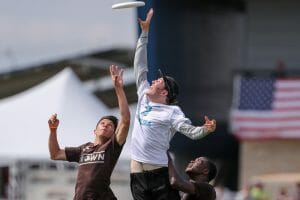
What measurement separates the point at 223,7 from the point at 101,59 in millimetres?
9477

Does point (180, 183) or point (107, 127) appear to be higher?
point (107, 127)

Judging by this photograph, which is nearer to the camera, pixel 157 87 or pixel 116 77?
pixel 116 77

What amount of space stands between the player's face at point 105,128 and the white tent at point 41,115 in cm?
874

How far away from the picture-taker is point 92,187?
328 inches

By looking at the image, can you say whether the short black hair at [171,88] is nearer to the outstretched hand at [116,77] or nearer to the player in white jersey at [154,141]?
the player in white jersey at [154,141]

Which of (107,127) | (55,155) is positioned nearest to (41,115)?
(55,155)

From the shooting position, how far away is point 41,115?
17.9m

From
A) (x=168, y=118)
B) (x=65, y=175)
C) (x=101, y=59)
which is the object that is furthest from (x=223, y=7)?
(x=168, y=118)

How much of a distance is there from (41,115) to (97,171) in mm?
9679

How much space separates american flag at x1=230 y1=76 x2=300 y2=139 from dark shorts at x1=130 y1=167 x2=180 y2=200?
64.4 ft

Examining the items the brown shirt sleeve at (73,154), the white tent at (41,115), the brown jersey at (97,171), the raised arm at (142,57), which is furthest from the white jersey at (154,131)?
the white tent at (41,115)

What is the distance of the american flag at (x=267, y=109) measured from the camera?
92.1 ft

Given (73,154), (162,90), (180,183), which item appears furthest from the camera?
(73,154)

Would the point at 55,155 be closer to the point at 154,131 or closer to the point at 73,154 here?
the point at 73,154
